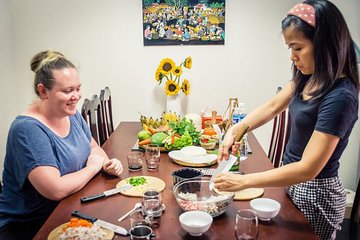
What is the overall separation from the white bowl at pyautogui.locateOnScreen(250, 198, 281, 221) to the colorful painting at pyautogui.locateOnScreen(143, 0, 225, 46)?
2.14 m

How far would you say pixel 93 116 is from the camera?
2.45 m

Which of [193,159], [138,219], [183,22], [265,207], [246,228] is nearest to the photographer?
[246,228]

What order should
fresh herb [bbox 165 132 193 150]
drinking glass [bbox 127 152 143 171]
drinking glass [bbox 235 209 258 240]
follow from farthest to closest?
fresh herb [bbox 165 132 193 150], drinking glass [bbox 127 152 143 171], drinking glass [bbox 235 209 258 240]

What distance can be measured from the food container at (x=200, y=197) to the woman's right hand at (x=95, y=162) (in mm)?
458

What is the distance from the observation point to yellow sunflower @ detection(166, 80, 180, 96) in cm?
317

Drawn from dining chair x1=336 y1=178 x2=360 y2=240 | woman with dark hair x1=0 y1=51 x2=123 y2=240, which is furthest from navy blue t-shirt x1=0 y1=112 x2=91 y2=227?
dining chair x1=336 y1=178 x2=360 y2=240

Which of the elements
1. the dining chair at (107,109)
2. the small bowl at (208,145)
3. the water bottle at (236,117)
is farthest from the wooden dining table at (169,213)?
the dining chair at (107,109)

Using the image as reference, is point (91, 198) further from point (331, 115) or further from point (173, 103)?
point (173, 103)

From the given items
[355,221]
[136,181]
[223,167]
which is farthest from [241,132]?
[355,221]

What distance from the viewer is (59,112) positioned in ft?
5.69

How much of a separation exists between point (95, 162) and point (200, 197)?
56 cm

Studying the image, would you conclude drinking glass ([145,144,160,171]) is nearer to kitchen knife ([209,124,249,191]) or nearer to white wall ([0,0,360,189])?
kitchen knife ([209,124,249,191])

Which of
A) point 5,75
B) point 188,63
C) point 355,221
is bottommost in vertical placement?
point 355,221

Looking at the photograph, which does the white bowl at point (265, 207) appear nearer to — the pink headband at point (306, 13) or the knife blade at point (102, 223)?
the knife blade at point (102, 223)
